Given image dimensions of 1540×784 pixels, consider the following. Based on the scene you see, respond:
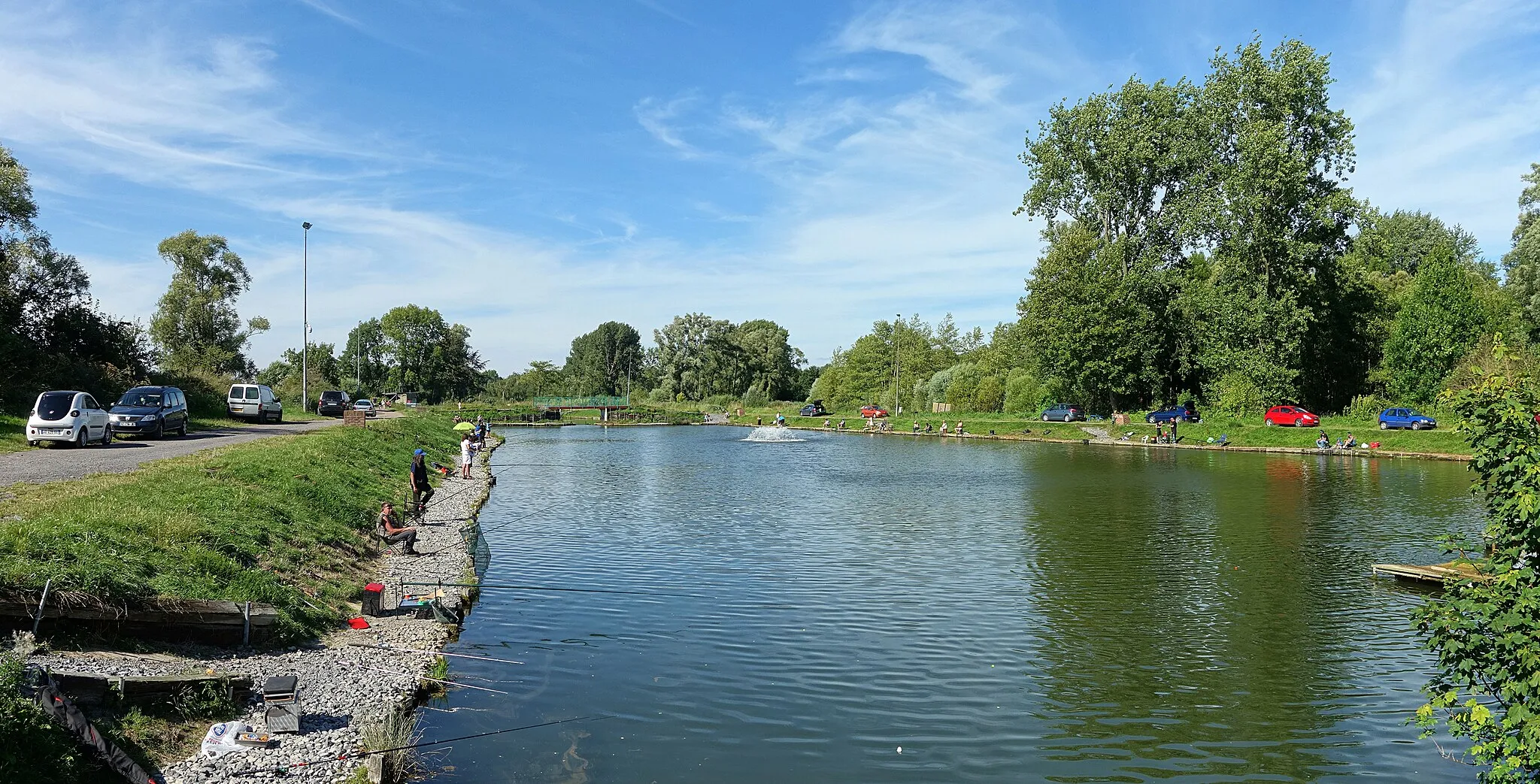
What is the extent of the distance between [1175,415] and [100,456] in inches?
2378

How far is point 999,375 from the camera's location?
3607 inches

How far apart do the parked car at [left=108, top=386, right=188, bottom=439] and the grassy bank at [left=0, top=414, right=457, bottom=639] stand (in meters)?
9.99

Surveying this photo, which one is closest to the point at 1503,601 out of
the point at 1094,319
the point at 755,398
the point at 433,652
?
the point at 433,652

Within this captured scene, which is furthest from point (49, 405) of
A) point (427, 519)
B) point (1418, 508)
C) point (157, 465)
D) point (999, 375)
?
point (999, 375)

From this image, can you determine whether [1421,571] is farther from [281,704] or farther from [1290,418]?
[1290,418]

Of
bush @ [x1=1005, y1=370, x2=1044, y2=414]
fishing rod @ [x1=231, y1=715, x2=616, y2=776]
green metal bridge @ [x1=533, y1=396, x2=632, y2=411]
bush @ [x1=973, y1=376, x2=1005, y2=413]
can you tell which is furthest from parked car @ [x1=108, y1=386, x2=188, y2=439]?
green metal bridge @ [x1=533, y1=396, x2=632, y2=411]

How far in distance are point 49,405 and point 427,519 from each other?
13.1m

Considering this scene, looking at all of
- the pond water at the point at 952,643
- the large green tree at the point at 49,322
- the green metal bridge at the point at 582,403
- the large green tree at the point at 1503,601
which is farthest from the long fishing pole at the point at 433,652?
the green metal bridge at the point at 582,403

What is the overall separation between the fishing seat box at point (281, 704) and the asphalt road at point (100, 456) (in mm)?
11966

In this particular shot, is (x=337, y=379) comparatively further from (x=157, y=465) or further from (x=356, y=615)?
(x=356, y=615)

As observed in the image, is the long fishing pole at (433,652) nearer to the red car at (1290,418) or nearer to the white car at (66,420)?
the white car at (66,420)

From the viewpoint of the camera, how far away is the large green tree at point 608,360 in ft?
538

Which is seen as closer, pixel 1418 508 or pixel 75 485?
pixel 75 485

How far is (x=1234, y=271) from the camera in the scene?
62.2 metres
